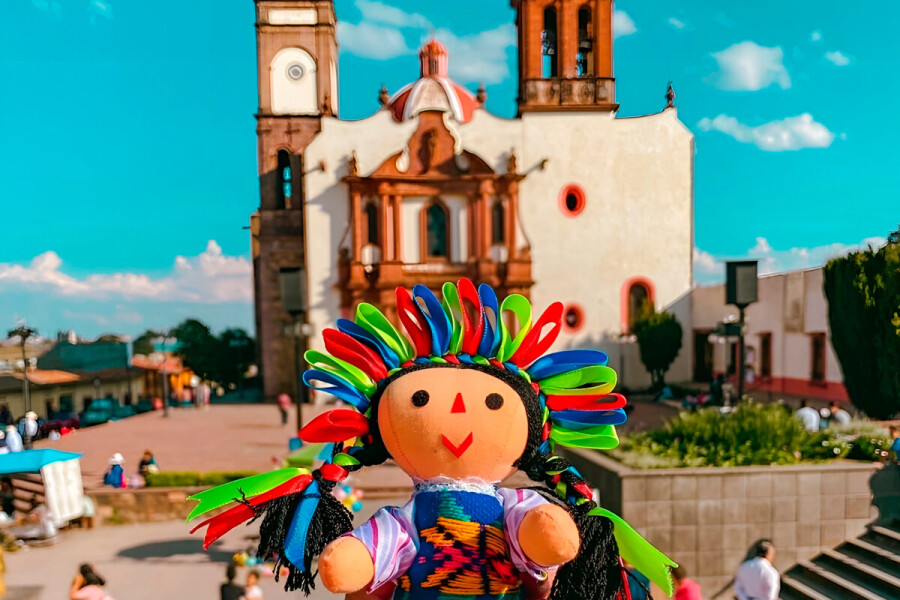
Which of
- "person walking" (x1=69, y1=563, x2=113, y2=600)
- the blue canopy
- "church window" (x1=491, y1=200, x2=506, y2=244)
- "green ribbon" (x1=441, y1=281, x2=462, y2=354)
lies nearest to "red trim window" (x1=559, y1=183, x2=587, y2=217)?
"church window" (x1=491, y1=200, x2=506, y2=244)

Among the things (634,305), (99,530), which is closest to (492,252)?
(634,305)

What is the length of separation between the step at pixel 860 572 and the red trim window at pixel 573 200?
16.9 metres

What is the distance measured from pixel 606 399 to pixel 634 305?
21.3 meters

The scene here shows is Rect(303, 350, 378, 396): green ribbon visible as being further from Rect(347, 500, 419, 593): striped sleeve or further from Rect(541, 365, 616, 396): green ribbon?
Rect(541, 365, 616, 396): green ribbon

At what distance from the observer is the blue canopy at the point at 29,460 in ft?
34.1

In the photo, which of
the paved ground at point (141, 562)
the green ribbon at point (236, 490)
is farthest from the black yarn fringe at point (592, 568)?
the paved ground at point (141, 562)

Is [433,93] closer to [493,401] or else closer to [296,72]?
[296,72]

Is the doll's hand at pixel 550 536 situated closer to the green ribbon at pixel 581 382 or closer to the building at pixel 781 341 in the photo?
the green ribbon at pixel 581 382

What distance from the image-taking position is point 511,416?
9.09 ft

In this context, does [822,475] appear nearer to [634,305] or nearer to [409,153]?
[634,305]

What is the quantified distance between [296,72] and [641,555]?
25649mm

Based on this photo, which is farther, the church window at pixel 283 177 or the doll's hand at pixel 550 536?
the church window at pixel 283 177

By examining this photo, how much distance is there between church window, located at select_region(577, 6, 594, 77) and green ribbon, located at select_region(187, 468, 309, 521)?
76.6 ft

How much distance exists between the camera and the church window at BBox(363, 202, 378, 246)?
74.9ft
